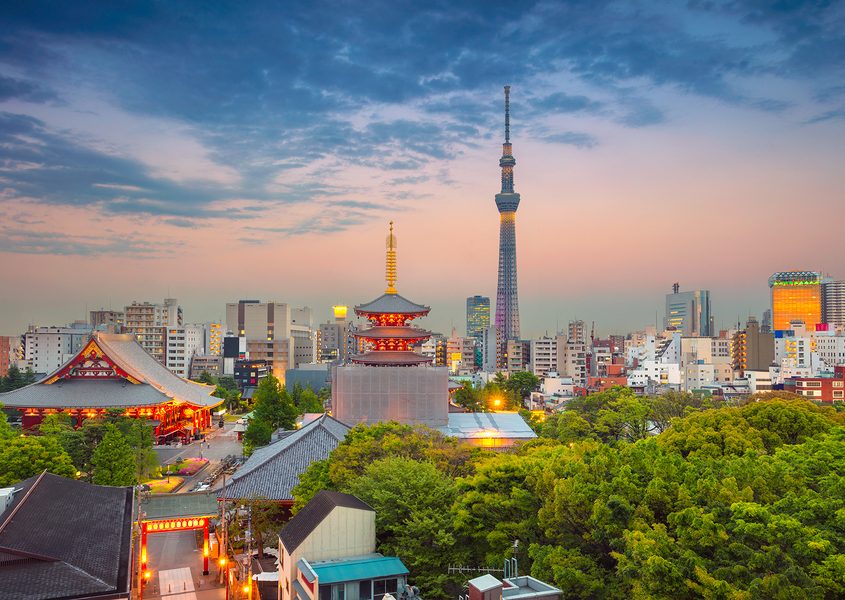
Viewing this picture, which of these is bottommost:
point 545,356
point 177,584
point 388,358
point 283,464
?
point 177,584

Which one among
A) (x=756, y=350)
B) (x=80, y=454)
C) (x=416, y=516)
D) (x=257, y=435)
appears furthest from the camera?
(x=756, y=350)

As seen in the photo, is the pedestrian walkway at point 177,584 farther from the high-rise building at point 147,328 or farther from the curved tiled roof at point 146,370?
the high-rise building at point 147,328

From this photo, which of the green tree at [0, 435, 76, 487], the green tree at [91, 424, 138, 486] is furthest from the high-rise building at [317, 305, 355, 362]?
the green tree at [0, 435, 76, 487]

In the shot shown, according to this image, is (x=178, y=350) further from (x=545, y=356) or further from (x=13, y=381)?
(x=545, y=356)

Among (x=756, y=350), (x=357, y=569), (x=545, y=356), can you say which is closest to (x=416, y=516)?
(x=357, y=569)

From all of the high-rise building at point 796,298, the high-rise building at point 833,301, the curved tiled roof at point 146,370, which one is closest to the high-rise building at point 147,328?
the curved tiled roof at point 146,370

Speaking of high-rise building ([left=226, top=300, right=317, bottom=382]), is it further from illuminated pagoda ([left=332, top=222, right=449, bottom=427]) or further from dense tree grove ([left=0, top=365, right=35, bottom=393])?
illuminated pagoda ([left=332, top=222, right=449, bottom=427])

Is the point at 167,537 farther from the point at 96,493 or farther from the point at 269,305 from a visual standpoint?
the point at 269,305
